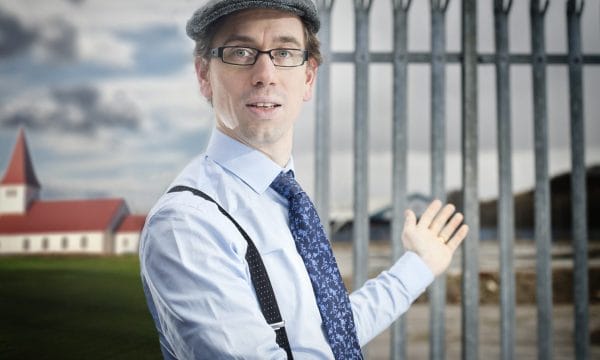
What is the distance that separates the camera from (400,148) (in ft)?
9.02

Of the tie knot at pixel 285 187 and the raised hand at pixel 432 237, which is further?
the raised hand at pixel 432 237

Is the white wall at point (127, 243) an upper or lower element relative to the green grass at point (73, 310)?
upper

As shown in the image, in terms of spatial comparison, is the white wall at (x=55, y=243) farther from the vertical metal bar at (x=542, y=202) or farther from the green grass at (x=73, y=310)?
the vertical metal bar at (x=542, y=202)

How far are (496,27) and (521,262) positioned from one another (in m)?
3.37

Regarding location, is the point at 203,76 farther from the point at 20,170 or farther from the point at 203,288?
the point at 20,170

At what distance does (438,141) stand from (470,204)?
0.34 meters

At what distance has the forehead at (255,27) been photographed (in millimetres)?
1253

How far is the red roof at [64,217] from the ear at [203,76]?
5426mm

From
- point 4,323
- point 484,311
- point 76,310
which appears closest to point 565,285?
point 484,311

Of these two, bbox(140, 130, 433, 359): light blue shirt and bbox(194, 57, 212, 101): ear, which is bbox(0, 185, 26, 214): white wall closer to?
bbox(194, 57, 212, 101): ear

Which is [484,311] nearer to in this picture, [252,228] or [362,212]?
[362,212]

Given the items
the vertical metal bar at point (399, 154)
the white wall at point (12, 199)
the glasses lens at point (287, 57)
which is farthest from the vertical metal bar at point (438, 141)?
the white wall at point (12, 199)

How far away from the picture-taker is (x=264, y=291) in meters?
1.08

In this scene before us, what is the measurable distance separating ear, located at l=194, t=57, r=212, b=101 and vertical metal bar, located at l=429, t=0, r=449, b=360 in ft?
5.27
